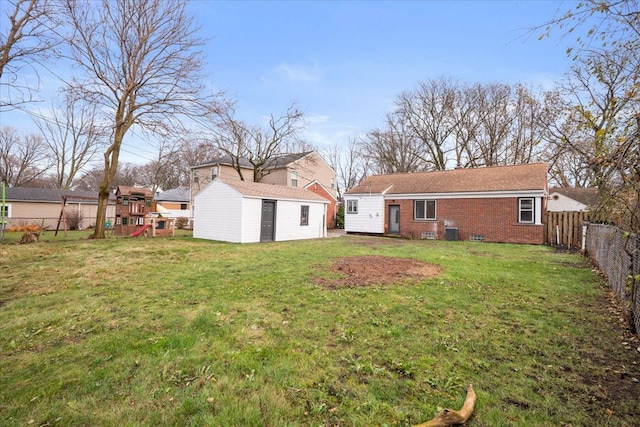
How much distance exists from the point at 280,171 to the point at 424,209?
14.3 metres

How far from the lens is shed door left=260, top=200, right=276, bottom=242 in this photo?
1640 cm

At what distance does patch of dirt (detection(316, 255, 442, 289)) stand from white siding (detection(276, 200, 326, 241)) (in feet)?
25.2

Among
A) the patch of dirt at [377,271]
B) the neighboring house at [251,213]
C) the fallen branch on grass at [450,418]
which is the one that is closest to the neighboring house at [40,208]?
the neighboring house at [251,213]

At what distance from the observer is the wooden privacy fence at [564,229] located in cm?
1470

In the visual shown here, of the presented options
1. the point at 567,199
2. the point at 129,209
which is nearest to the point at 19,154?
the point at 129,209

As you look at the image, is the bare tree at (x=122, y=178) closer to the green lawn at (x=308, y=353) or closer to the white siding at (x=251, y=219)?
the white siding at (x=251, y=219)

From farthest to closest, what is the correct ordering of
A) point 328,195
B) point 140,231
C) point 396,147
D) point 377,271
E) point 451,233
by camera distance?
point 396,147, point 328,195, point 451,233, point 140,231, point 377,271

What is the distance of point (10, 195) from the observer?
24422 mm

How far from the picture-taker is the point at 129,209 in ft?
65.6

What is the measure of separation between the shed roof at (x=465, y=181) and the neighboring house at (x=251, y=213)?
5.60 meters

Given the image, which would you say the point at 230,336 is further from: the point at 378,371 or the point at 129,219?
the point at 129,219

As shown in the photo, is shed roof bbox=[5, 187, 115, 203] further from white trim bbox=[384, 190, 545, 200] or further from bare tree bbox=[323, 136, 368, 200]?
bare tree bbox=[323, 136, 368, 200]

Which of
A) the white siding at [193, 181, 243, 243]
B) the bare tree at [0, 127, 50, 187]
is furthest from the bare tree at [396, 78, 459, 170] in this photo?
the bare tree at [0, 127, 50, 187]

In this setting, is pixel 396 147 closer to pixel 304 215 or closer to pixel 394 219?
pixel 394 219
